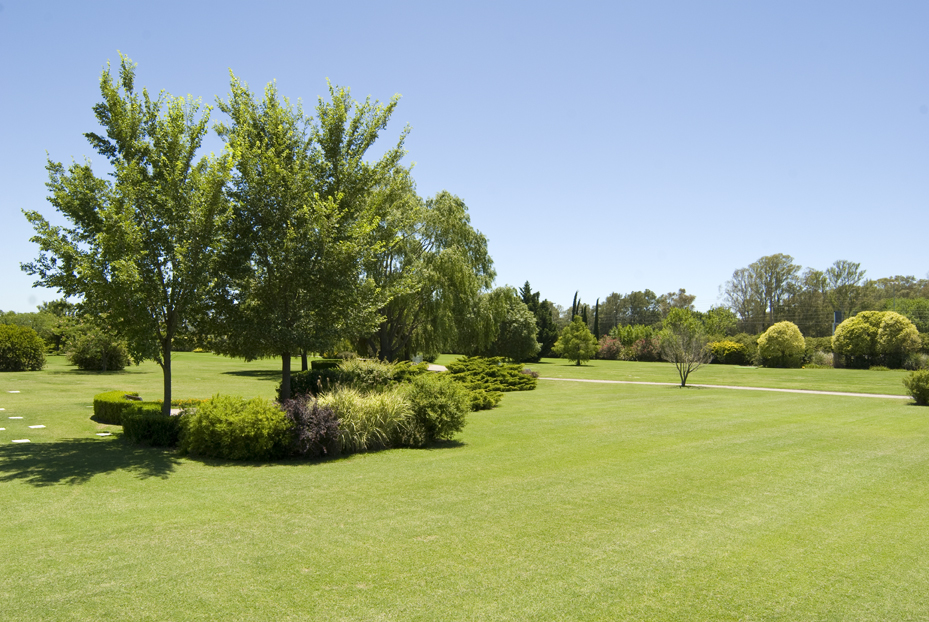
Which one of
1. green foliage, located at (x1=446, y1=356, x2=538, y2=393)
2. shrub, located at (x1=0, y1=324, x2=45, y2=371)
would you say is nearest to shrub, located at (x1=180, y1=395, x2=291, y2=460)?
green foliage, located at (x1=446, y1=356, x2=538, y2=393)

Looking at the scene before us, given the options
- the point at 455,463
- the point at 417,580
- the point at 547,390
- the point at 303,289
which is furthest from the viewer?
the point at 547,390

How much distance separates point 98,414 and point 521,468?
11.7 meters

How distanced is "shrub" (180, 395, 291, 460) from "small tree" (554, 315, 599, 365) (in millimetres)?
42813

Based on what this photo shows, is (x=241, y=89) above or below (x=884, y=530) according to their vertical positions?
above

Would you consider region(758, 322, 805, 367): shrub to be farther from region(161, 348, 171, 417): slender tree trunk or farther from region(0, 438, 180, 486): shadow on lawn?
region(0, 438, 180, 486): shadow on lawn

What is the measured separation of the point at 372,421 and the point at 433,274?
14222mm

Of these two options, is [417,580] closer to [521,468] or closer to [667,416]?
[521,468]

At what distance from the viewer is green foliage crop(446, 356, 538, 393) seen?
24.3 meters

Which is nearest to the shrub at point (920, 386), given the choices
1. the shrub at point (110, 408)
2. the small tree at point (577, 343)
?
the shrub at point (110, 408)

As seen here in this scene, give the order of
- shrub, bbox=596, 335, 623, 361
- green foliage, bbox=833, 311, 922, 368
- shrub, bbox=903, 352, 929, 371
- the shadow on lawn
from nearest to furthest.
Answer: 1. the shadow on lawn
2. shrub, bbox=903, 352, 929, 371
3. green foliage, bbox=833, 311, 922, 368
4. shrub, bbox=596, 335, 623, 361

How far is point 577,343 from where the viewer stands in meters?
51.9

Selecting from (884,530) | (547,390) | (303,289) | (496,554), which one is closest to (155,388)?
(303,289)

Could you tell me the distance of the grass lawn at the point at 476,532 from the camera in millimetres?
4648

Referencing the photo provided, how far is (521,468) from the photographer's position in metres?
10.2
